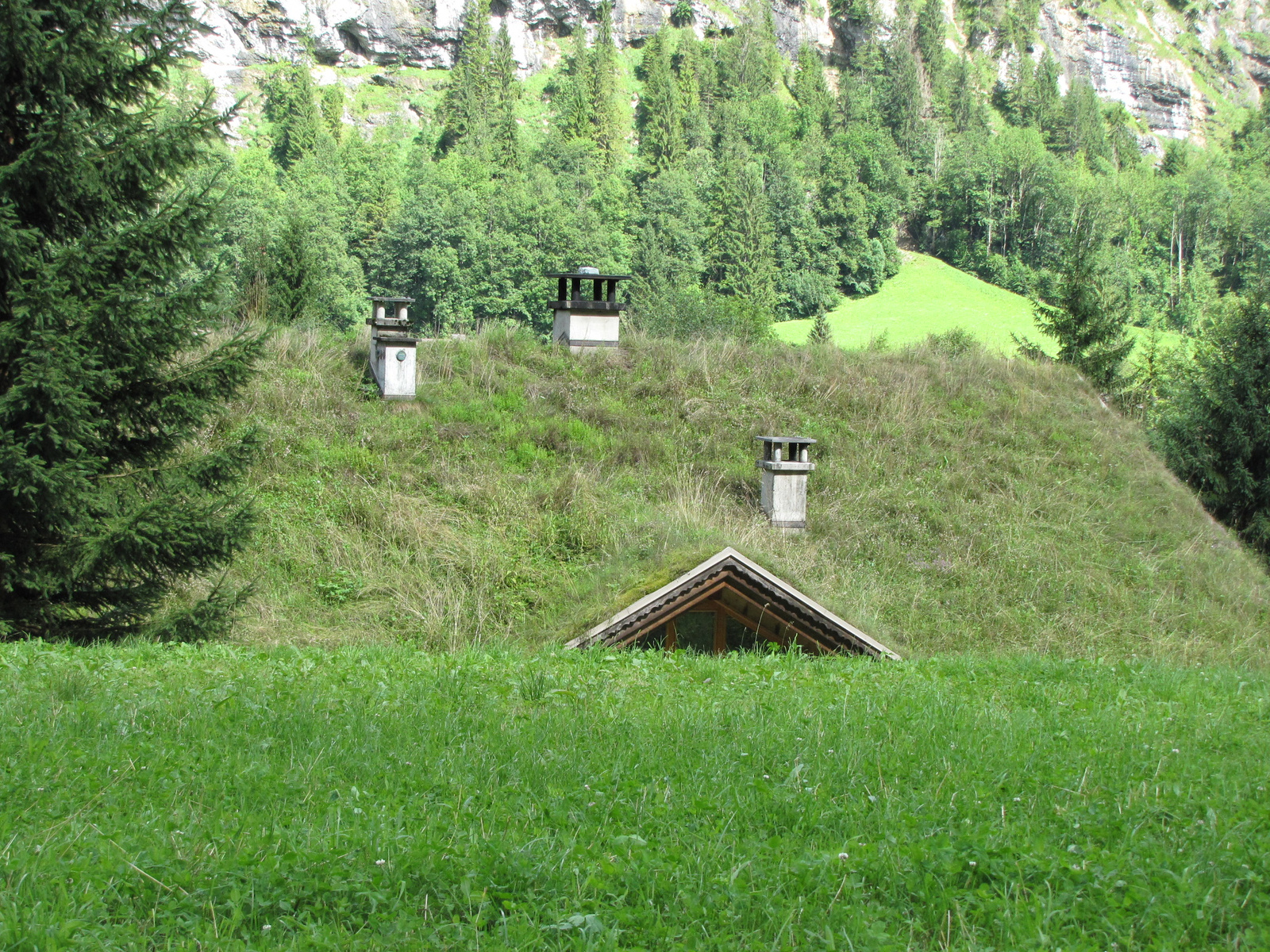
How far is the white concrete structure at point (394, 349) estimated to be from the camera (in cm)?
1634

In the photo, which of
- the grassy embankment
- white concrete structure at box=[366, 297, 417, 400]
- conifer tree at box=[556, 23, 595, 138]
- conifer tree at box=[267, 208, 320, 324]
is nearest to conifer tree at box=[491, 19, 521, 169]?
conifer tree at box=[556, 23, 595, 138]

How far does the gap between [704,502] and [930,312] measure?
6160 centimetres

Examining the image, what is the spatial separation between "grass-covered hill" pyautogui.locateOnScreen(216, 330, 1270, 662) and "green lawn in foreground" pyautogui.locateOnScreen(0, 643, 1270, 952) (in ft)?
15.4

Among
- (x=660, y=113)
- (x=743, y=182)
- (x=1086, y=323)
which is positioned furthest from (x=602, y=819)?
(x=660, y=113)

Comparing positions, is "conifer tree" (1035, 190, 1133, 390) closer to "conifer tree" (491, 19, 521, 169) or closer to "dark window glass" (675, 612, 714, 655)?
"dark window glass" (675, 612, 714, 655)

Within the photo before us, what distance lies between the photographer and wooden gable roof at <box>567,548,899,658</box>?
376 inches

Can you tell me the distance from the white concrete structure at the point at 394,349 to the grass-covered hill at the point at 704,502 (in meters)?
0.40

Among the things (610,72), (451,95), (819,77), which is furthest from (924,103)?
(451,95)

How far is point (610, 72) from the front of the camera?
386 feet

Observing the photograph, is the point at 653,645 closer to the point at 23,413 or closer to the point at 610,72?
the point at 23,413

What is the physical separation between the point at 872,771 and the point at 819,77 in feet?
444

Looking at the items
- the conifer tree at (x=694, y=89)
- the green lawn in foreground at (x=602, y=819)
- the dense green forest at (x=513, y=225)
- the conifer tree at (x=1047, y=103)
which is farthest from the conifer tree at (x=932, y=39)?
the green lawn in foreground at (x=602, y=819)

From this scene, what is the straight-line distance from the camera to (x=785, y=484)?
14844 millimetres

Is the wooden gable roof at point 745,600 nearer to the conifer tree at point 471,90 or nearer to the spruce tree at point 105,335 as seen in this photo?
the spruce tree at point 105,335
